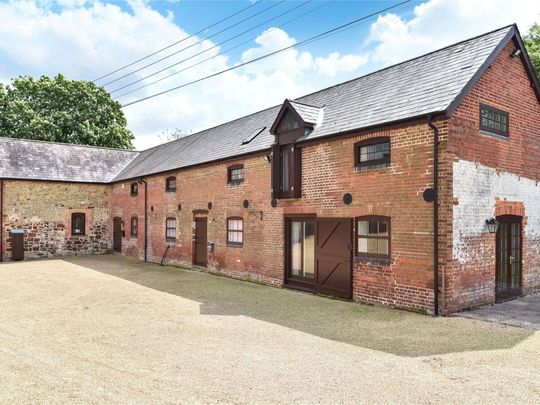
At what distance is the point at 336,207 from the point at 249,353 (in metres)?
5.52

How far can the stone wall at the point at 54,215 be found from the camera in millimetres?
21078

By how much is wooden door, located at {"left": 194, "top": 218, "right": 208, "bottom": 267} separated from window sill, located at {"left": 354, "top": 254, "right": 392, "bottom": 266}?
7790 mm

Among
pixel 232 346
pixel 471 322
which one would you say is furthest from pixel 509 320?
pixel 232 346

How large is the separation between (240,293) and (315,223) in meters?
2.93

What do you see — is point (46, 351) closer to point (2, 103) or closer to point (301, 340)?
point (301, 340)

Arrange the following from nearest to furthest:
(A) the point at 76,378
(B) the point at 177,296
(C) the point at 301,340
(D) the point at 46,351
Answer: (A) the point at 76,378 → (D) the point at 46,351 → (C) the point at 301,340 → (B) the point at 177,296

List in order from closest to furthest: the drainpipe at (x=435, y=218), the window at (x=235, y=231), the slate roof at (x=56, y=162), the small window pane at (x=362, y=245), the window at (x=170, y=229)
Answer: the drainpipe at (x=435, y=218), the small window pane at (x=362, y=245), the window at (x=235, y=231), the window at (x=170, y=229), the slate roof at (x=56, y=162)

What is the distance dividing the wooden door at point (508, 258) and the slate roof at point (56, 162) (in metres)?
21.3

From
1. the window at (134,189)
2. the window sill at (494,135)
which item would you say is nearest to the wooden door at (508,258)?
the window sill at (494,135)

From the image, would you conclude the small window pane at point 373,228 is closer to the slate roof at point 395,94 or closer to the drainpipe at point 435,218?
the drainpipe at point 435,218

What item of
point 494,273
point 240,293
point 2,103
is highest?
point 2,103

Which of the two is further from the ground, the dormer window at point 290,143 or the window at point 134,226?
the dormer window at point 290,143

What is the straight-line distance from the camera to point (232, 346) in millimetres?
6734

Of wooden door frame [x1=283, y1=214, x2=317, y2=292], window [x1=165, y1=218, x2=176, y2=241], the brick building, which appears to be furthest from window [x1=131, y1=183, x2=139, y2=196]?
wooden door frame [x1=283, y1=214, x2=317, y2=292]
